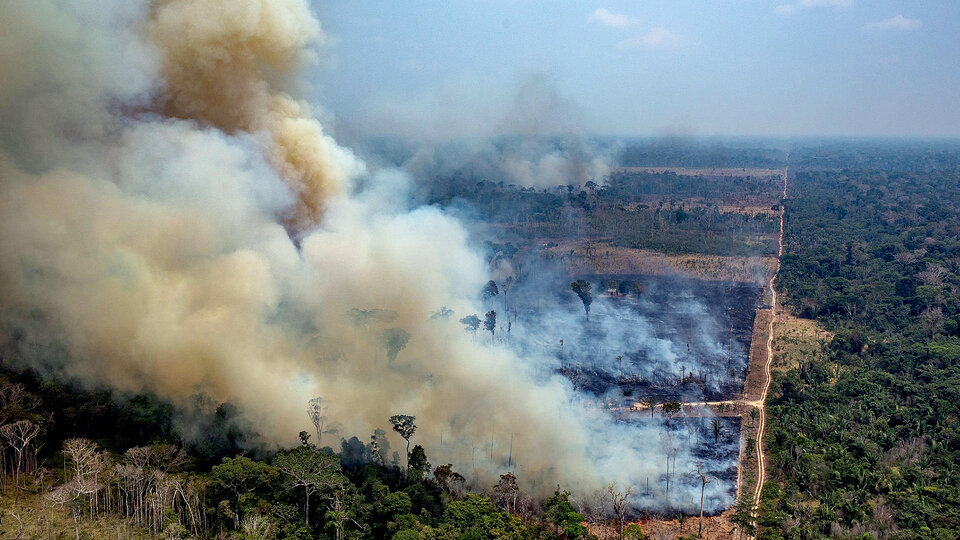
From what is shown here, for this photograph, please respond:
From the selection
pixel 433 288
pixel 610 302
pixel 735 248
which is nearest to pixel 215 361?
pixel 433 288

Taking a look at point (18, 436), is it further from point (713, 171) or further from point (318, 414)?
point (713, 171)

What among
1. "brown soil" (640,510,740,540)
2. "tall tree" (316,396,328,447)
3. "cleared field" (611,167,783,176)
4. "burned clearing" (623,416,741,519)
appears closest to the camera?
"brown soil" (640,510,740,540)

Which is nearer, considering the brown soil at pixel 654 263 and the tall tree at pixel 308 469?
the tall tree at pixel 308 469

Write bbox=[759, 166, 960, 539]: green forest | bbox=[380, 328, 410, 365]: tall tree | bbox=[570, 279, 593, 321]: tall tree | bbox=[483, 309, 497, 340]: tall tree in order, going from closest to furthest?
bbox=[759, 166, 960, 539]: green forest → bbox=[380, 328, 410, 365]: tall tree → bbox=[483, 309, 497, 340]: tall tree → bbox=[570, 279, 593, 321]: tall tree

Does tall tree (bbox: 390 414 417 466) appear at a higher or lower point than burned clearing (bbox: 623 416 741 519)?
higher

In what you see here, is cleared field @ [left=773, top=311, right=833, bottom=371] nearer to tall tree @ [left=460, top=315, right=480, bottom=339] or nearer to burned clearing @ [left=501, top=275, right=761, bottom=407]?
burned clearing @ [left=501, top=275, right=761, bottom=407]

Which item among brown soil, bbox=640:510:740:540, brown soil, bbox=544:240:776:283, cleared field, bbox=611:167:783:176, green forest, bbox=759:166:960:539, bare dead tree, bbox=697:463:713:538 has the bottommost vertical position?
brown soil, bbox=640:510:740:540

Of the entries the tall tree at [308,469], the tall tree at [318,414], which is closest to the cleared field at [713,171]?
the tall tree at [318,414]

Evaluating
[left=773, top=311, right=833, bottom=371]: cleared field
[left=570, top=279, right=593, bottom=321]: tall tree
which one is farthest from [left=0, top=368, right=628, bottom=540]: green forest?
[left=570, top=279, right=593, bottom=321]: tall tree

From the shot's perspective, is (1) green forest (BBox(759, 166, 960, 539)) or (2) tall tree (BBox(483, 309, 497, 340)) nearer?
(1) green forest (BBox(759, 166, 960, 539))

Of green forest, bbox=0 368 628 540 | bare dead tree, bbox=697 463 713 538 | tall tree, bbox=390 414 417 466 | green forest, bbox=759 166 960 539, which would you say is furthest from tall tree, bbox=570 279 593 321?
green forest, bbox=0 368 628 540

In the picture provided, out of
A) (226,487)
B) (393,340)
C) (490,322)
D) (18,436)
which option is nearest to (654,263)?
(490,322)

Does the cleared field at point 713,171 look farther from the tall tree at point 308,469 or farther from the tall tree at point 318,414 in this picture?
the tall tree at point 308,469
